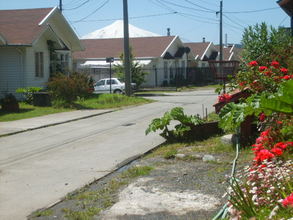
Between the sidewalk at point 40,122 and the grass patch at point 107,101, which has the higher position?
the grass patch at point 107,101

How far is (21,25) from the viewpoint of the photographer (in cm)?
2830

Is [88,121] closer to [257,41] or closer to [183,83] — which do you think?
[257,41]

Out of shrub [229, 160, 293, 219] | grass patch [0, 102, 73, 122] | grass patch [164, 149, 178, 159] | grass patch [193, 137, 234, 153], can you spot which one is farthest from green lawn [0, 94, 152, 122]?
shrub [229, 160, 293, 219]

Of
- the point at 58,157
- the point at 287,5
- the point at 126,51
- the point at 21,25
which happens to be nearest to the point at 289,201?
the point at 58,157

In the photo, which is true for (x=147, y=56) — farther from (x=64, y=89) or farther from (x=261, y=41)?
(x=261, y=41)

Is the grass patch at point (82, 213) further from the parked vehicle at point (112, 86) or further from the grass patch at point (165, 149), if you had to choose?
the parked vehicle at point (112, 86)

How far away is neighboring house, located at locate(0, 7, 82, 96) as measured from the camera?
2630 centimetres

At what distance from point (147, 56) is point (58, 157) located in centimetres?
3792

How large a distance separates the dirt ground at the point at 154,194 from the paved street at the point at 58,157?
0.37 m

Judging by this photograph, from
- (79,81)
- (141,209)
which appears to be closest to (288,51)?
(141,209)

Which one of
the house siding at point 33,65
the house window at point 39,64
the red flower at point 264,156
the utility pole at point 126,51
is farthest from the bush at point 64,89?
the red flower at point 264,156

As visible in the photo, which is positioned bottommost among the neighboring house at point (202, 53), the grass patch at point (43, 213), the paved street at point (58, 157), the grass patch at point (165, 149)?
the grass patch at point (43, 213)

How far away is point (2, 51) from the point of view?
26500 millimetres

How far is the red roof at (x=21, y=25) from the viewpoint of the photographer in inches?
1024
